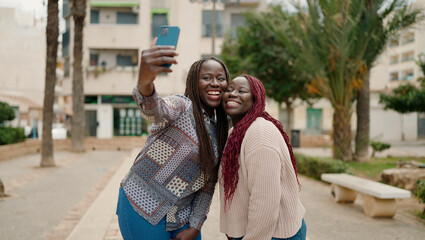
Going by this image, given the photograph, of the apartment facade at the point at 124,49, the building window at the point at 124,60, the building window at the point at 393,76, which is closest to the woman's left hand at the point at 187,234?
the apartment facade at the point at 124,49

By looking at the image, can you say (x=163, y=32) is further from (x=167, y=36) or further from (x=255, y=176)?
A: (x=255, y=176)

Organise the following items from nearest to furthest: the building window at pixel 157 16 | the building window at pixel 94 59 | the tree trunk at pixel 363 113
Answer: the tree trunk at pixel 363 113
the building window at pixel 157 16
the building window at pixel 94 59

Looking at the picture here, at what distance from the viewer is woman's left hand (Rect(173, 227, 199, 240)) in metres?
2.05

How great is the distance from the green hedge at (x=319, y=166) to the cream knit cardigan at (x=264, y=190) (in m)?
7.57

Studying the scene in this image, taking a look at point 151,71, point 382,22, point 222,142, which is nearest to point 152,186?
point 222,142

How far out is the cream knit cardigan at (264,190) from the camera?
6.07 feet

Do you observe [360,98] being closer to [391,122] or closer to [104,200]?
[104,200]

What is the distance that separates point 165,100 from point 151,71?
27 cm

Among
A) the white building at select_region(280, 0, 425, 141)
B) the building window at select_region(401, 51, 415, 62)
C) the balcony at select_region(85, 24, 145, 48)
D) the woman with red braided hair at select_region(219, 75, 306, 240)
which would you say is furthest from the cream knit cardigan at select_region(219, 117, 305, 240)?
the building window at select_region(401, 51, 415, 62)

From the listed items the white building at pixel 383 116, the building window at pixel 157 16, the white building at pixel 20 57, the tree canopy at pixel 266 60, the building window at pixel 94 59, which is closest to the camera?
the tree canopy at pixel 266 60

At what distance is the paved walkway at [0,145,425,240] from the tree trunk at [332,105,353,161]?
312 centimetres

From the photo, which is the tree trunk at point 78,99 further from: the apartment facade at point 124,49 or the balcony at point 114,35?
the balcony at point 114,35

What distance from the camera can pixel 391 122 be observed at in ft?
103

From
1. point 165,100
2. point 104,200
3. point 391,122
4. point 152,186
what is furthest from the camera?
point 391,122
